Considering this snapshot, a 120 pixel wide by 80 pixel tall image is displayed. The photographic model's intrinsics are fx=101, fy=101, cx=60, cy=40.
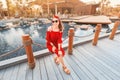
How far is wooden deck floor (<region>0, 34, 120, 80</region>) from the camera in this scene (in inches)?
84.8

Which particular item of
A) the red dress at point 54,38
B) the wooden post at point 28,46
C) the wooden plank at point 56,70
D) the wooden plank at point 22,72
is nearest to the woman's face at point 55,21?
the red dress at point 54,38

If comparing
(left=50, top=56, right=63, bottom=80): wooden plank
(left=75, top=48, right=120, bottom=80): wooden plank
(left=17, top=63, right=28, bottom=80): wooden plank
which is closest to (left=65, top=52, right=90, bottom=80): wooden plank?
(left=50, top=56, right=63, bottom=80): wooden plank

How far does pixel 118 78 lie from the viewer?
211 cm

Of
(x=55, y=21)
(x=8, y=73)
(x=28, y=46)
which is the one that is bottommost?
(x=8, y=73)

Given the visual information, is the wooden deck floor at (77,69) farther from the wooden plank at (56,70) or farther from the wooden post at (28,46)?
the wooden post at (28,46)

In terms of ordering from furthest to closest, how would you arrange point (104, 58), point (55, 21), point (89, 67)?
point (104, 58) < point (89, 67) < point (55, 21)

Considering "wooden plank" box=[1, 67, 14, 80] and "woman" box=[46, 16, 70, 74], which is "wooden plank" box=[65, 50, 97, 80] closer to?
"woman" box=[46, 16, 70, 74]

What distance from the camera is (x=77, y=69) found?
2.40m

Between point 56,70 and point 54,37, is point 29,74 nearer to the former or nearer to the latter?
point 56,70

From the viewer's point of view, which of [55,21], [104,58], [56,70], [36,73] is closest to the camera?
[55,21]

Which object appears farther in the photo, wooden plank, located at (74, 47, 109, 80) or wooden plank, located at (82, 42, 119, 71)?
wooden plank, located at (82, 42, 119, 71)

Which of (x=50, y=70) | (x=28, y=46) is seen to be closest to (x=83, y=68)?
(x=50, y=70)

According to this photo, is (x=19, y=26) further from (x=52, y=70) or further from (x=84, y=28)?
(x=52, y=70)

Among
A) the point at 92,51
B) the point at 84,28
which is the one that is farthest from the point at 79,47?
the point at 84,28
